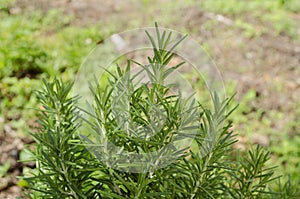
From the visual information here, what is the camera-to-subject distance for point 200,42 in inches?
182

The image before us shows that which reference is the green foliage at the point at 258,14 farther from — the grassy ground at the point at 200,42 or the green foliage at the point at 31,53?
the green foliage at the point at 31,53

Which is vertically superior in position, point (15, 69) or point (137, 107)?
point (15, 69)

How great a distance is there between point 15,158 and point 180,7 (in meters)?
3.33

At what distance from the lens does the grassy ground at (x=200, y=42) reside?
10.5 ft

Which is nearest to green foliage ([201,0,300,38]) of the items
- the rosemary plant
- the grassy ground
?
the grassy ground

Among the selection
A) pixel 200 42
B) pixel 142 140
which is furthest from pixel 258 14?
pixel 142 140

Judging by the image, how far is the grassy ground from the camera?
3215 mm

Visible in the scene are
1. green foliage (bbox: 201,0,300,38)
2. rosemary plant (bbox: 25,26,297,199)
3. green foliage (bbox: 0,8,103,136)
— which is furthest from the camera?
green foliage (bbox: 201,0,300,38)

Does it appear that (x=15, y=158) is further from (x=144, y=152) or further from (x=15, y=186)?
(x=144, y=152)

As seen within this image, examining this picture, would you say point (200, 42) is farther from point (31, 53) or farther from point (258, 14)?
point (31, 53)

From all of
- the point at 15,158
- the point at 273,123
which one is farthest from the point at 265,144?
the point at 15,158

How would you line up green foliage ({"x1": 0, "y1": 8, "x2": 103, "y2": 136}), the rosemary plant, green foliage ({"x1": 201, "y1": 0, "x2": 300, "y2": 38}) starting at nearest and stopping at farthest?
the rosemary plant
green foliage ({"x1": 0, "y1": 8, "x2": 103, "y2": 136})
green foliage ({"x1": 201, "y1": 0, "x2": 300, "y2": 38})

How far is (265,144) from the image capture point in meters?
3.42

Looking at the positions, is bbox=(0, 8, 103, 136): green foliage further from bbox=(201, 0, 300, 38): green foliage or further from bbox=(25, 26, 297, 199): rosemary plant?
bbox=(25, 26, 297, 199): rosemary plant
